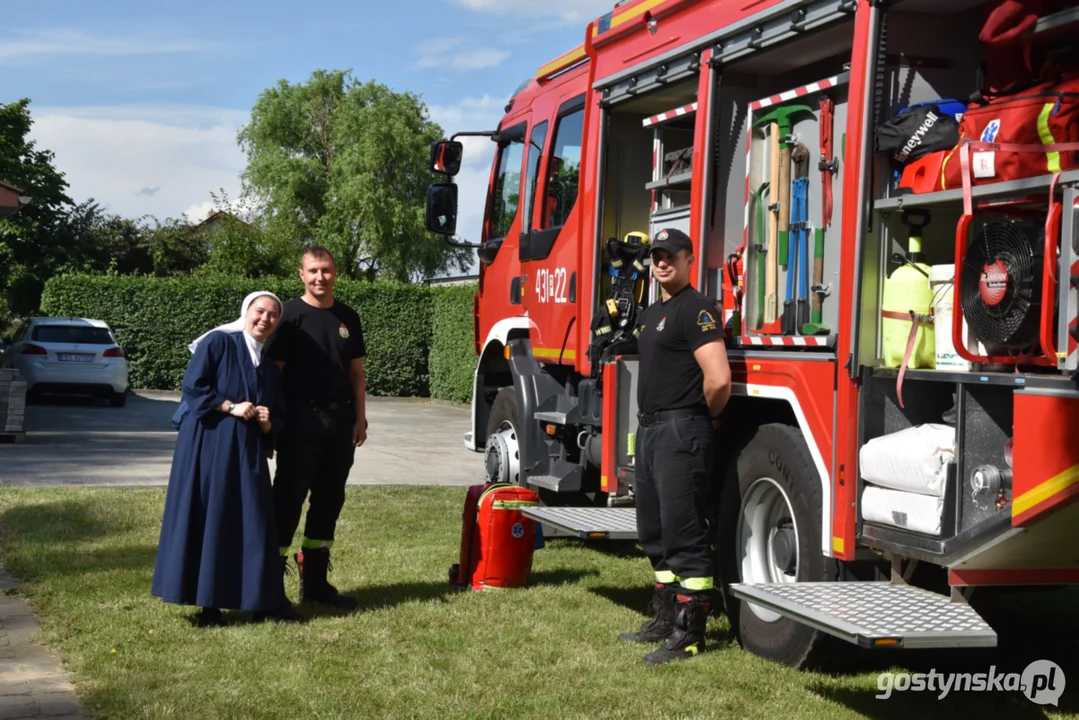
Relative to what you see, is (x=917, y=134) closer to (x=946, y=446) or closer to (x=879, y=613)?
(x=946, y=446)

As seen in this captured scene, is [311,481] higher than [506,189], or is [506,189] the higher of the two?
[506,189]

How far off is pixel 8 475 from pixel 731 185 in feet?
29.2

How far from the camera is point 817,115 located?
558cm

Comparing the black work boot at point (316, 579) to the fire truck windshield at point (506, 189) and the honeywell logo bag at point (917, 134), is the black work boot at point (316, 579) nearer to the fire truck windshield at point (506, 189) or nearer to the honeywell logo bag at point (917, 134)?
the fire truck windshield at point (506, 189)

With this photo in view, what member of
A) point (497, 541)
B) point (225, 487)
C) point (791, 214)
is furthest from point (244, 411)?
point (791, 214)

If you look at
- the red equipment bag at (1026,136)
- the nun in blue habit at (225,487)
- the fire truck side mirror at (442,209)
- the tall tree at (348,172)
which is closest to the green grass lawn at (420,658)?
the nun in blue habit at (225,487)

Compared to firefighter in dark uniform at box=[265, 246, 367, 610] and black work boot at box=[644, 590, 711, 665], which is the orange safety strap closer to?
black work boot at box=[644, 590, 711, 665]

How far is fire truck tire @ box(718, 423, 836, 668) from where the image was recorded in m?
5.25

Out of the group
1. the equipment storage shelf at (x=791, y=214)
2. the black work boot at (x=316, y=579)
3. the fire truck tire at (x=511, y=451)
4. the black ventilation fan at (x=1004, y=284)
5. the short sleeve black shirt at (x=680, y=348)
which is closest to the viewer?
the black ventilation fan at (x=1004, y=284)

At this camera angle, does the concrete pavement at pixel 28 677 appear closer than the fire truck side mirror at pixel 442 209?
Yes

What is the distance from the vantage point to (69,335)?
2150 centimetres

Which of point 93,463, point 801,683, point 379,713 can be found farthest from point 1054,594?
point 93,463

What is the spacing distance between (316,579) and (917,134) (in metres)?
3.99

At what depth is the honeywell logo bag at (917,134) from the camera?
4734 millimetres
